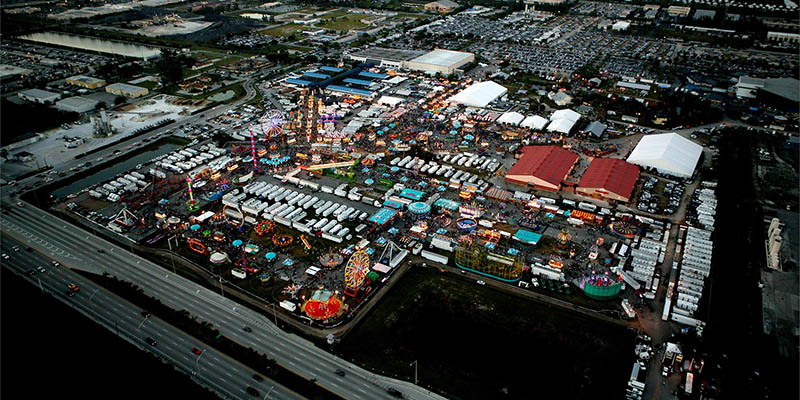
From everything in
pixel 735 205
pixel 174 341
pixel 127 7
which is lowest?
pixel 735 205

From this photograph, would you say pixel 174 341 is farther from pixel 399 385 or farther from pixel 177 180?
pixel 177 180

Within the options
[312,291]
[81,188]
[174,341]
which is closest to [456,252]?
[312,291]

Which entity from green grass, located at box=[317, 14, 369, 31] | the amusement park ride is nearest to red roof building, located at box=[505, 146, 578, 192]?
the amusement park ride

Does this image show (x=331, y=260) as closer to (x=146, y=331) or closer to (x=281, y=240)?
(x=281, y=240)

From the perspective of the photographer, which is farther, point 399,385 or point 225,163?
point 225,163

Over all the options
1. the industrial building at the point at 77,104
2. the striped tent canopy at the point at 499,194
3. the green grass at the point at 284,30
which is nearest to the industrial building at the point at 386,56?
the green grass at the point at 284,30

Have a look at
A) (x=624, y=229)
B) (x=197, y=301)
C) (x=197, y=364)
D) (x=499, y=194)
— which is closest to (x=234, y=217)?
(x=197, y=301)
